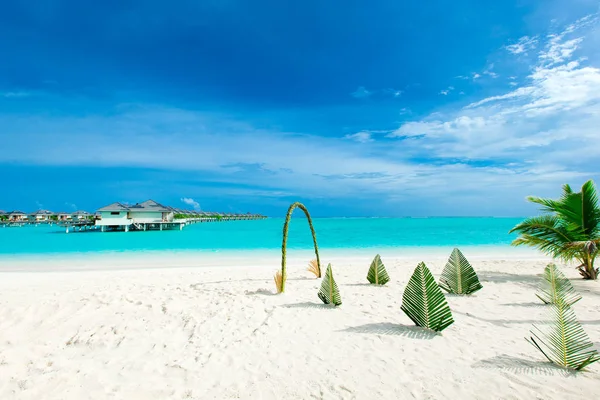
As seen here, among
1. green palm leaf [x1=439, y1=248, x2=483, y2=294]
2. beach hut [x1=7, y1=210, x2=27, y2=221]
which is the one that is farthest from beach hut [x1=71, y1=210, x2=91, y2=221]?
green palm leaf [x1=439, y1=248, x2=483, y2=294]

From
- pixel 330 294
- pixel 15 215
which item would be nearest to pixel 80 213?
pixel 15 215

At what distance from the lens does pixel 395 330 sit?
437 cm

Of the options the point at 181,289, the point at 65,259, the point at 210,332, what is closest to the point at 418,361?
the point at 210,332

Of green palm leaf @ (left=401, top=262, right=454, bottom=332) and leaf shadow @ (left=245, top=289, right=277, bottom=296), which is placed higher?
green palm leaf @ (left=401, top=262, right=454, bottom=332)

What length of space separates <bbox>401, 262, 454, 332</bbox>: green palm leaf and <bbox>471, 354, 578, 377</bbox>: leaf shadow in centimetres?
79

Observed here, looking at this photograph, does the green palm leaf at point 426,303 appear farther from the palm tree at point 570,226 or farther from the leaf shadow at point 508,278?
the palm tree at point 570,226

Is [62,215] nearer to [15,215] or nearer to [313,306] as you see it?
[15,215]

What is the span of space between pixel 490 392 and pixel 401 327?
64.6 inches

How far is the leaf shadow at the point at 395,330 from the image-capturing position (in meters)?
4.16

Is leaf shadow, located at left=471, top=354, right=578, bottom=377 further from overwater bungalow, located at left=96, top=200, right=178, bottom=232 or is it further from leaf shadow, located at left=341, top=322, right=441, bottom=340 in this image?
overwater bungalow, located at left=96, top=200, right=178, bottom=232

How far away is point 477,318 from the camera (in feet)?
16.2

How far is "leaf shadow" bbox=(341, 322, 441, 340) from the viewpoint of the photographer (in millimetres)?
4164

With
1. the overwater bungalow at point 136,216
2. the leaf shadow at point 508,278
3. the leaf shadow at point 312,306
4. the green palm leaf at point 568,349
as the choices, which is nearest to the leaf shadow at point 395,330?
the leaf shadow at point 312,306

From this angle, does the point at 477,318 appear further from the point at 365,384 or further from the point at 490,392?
the point at 365,384
